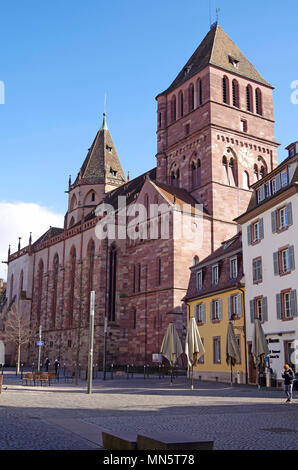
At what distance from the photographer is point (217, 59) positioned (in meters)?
51.7

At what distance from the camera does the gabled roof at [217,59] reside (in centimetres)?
5169

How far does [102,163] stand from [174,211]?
31.5 metres

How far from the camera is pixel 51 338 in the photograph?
2457 inches

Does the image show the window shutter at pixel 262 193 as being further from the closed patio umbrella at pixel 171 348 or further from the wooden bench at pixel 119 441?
the wooden bench at pixel 119 441

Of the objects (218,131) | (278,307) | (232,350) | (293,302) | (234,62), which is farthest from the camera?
(234,62)

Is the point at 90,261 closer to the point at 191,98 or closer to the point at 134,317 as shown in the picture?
the point at 134,317

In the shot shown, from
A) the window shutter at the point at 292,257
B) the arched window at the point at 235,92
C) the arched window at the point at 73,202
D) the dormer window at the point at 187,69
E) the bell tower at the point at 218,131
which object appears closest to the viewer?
the window shutter at the point at 292,257

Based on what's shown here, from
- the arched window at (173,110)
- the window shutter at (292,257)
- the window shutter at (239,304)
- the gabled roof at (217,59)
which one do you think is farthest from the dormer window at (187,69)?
the window shutter at (292,257)

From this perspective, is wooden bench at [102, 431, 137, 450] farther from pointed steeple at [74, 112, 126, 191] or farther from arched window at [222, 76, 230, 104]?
pointed steeple at [74, 112, 126, 191]

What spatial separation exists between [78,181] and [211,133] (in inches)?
→ 1175

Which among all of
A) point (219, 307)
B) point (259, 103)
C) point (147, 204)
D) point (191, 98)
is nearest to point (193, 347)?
point (219, 307)

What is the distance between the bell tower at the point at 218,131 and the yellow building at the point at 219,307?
1238 cm
